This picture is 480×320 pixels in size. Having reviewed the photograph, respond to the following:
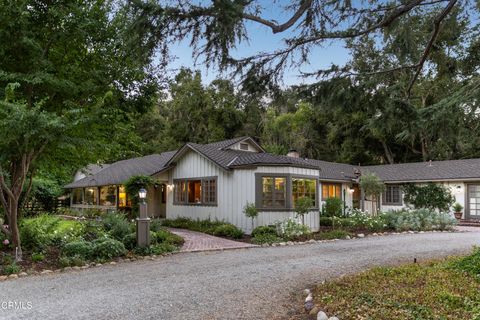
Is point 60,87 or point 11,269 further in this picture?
point 60,87

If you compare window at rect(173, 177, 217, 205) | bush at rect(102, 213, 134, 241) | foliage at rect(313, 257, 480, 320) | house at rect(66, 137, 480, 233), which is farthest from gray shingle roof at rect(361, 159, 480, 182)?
bush at rect(102, 213, 134, 241)

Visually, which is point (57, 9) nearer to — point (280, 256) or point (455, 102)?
point (280, 256)

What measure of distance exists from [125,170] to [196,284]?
18.2 meters

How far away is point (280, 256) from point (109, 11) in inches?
299

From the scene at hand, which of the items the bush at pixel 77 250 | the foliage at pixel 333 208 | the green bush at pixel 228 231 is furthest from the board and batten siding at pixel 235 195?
the bush at pixel 77 250

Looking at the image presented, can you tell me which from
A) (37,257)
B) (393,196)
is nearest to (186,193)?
(37,257)

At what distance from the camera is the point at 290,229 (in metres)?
12.7

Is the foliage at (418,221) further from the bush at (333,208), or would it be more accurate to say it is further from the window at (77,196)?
the window at (77,196)

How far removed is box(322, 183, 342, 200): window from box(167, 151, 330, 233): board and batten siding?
5944 mm

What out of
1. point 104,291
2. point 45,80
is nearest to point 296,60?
point 104,291

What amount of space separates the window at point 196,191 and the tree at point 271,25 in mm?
9252

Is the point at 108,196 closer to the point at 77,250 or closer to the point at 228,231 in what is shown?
the point at 228,231

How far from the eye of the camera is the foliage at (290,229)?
1259cm

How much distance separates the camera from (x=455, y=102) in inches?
240
